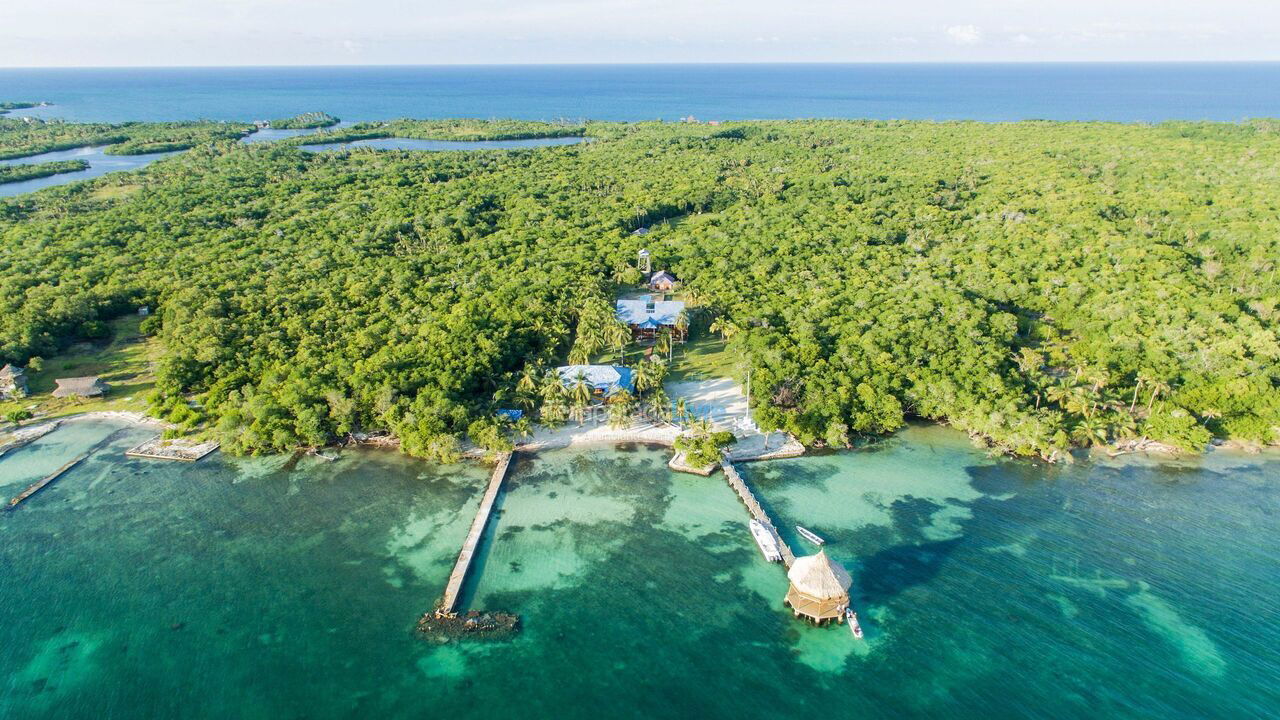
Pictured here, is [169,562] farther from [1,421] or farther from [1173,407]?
[1173,407]

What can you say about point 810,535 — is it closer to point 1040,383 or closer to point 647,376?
point 647,376

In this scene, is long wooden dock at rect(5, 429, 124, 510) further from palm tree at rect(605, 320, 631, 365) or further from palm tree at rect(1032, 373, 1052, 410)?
palm tree at rect(1032, 373, 1052, 410)

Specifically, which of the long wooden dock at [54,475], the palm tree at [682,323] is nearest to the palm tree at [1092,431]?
the palm tree at [682,323]

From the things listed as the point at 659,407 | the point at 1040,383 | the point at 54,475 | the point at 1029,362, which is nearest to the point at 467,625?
the point at 659,407

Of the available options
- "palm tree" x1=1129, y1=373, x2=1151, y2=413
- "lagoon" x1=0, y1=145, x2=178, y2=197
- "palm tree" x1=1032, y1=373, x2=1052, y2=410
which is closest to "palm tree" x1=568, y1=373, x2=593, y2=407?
"palm tree" x1=1032, y1=373, x2=1052, y2=410

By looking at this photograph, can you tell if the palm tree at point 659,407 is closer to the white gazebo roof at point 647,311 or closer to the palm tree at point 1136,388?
the white gazebo roof at point 647,311

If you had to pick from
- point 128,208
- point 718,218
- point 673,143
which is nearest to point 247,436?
point 718,218
